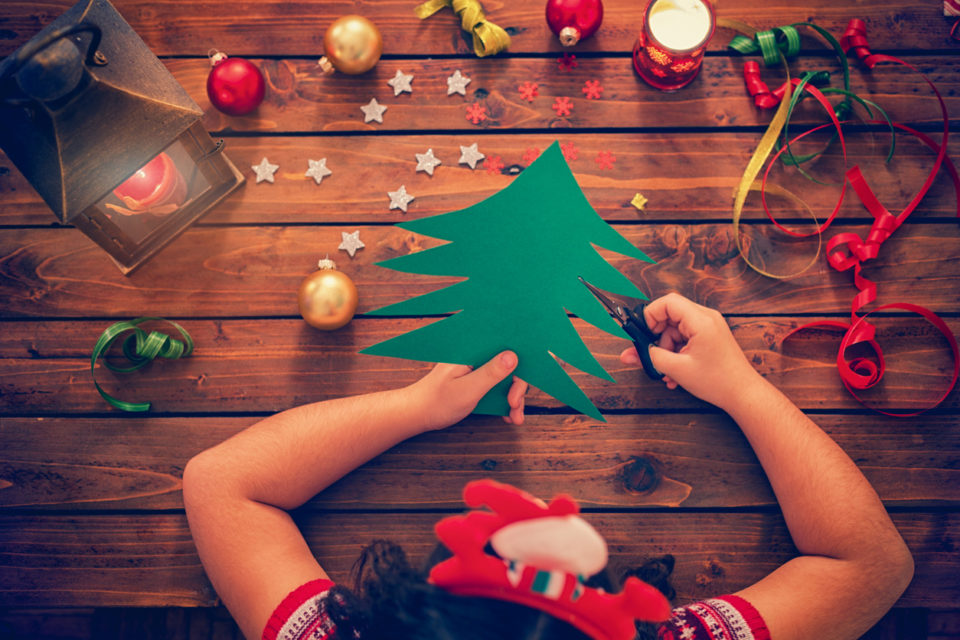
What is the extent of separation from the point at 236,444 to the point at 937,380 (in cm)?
145

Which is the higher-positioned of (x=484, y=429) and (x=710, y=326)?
(x=710, y=326)

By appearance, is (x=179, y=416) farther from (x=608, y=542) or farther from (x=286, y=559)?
(x=608, y=542)

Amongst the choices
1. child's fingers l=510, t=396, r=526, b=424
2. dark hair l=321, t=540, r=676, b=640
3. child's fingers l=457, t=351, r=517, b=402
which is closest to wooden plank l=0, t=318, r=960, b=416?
child's fingers l=510, t=396, r=526, b=424

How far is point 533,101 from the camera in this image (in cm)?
124

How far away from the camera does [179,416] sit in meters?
1.17

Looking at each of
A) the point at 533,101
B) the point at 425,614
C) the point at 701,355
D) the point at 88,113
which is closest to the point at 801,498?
the point at 701,355

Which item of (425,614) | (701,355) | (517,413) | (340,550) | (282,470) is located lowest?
(425,614)

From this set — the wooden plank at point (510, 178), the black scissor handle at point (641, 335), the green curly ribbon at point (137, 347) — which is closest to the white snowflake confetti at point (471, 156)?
the wooden plank at point (510, 178)

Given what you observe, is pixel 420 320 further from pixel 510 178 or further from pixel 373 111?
pixel 373 111

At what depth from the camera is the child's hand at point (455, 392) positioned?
0.95m

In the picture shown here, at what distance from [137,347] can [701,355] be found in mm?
1126

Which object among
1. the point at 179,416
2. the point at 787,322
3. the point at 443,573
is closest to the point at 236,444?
the point at 179,416

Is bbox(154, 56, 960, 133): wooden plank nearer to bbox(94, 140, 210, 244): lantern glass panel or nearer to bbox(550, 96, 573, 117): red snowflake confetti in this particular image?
bbox(550, 96, 573, 117): red snowflake confetti

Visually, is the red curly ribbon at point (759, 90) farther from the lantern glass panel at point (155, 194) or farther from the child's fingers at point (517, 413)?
the lantern glass panel at point (155, 194)
